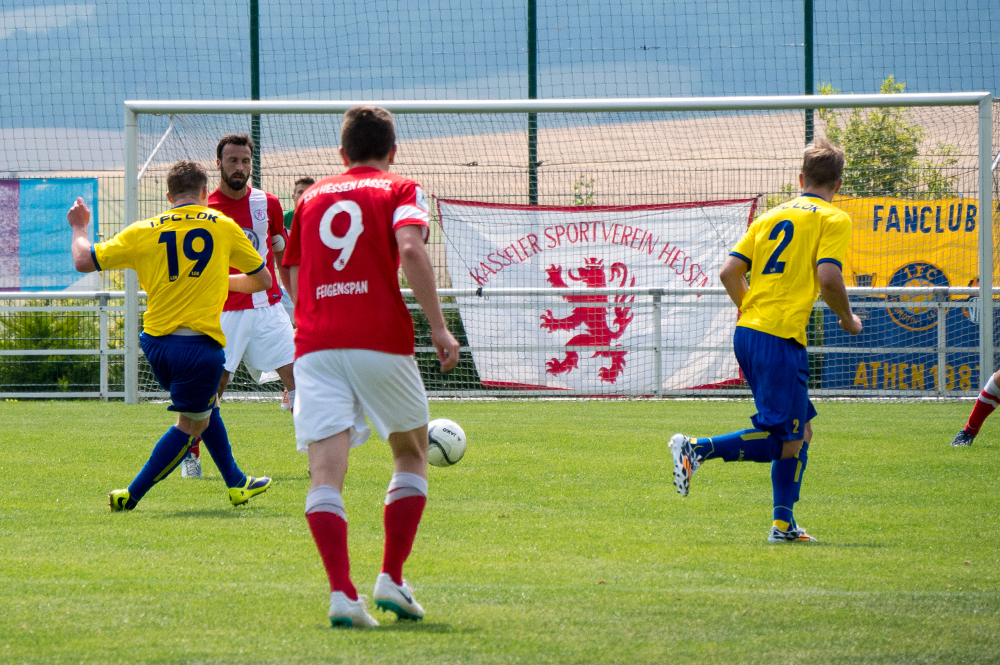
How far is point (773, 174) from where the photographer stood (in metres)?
13.6

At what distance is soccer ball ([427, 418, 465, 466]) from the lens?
564cm

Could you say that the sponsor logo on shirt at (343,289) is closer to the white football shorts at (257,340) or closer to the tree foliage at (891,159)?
the white football shorts at (257,340)

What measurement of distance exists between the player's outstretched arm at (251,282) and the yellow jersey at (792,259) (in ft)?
8.17

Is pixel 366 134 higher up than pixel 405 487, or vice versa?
pixel 366 134

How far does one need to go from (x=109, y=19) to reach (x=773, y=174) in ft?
29.4

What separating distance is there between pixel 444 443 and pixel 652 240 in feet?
28.4

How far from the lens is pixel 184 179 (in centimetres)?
579

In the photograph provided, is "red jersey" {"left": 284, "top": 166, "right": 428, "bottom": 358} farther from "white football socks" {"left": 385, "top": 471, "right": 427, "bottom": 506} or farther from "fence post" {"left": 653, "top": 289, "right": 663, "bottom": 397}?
"fence post" {"left": 653, "top": 289, "right": 663, "bottom": 397}

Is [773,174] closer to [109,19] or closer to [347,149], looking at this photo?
[109,19]

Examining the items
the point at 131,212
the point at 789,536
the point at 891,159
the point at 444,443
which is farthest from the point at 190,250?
the point at 891,159

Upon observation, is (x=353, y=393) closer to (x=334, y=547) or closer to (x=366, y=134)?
(x=334, y=547)

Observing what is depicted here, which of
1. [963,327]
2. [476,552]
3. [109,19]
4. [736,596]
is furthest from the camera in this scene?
[109,19]

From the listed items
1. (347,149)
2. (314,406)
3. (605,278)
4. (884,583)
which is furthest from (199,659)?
(605,278)

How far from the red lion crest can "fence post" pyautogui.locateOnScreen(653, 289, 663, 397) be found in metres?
0.36
